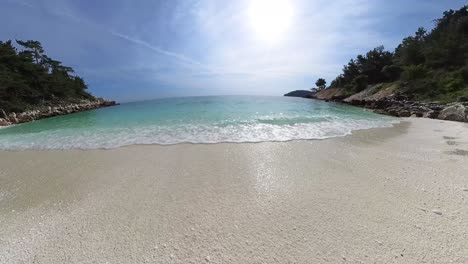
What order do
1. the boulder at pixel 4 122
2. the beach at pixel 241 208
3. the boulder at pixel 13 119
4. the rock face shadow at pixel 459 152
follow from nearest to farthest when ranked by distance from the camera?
the beach at pixel 241 208 → the rock face shadow at pixel 459 152 → the boulder at pixel 4 122 → the boulder at pixel 13 119

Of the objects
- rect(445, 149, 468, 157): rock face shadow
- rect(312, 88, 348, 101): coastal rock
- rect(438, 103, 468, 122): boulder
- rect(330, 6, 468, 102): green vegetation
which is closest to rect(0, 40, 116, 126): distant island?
rect(445, 149, 468, 157): rock face shadow

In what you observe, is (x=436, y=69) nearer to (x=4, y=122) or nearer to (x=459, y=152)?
(x=459, y=152)

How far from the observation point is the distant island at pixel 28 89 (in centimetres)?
2191

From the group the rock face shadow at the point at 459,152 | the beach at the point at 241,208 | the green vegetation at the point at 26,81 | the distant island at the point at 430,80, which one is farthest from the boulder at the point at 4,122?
the distant island at the point at 430,80

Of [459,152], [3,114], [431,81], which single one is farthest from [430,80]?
[3,114]

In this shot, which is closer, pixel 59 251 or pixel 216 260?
pixel 216 260

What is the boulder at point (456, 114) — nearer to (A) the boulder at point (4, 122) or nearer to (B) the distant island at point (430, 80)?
(B) the distant island at point (430, 80)

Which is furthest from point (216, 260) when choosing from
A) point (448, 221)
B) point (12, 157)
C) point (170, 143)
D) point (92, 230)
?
point (12, 157)

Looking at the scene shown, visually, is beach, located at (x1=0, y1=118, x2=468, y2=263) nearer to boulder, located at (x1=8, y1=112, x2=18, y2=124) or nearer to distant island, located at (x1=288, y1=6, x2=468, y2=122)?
distant island, located at (x1=288, y1=6, x2=468, y2=122)

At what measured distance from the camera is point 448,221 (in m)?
2.65

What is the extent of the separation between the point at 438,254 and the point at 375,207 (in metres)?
0.95

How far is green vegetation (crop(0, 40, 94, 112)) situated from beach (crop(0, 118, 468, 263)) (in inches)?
1016

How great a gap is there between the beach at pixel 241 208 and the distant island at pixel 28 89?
21.7m

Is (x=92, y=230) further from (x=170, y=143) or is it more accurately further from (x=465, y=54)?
(x=465, y=54)
